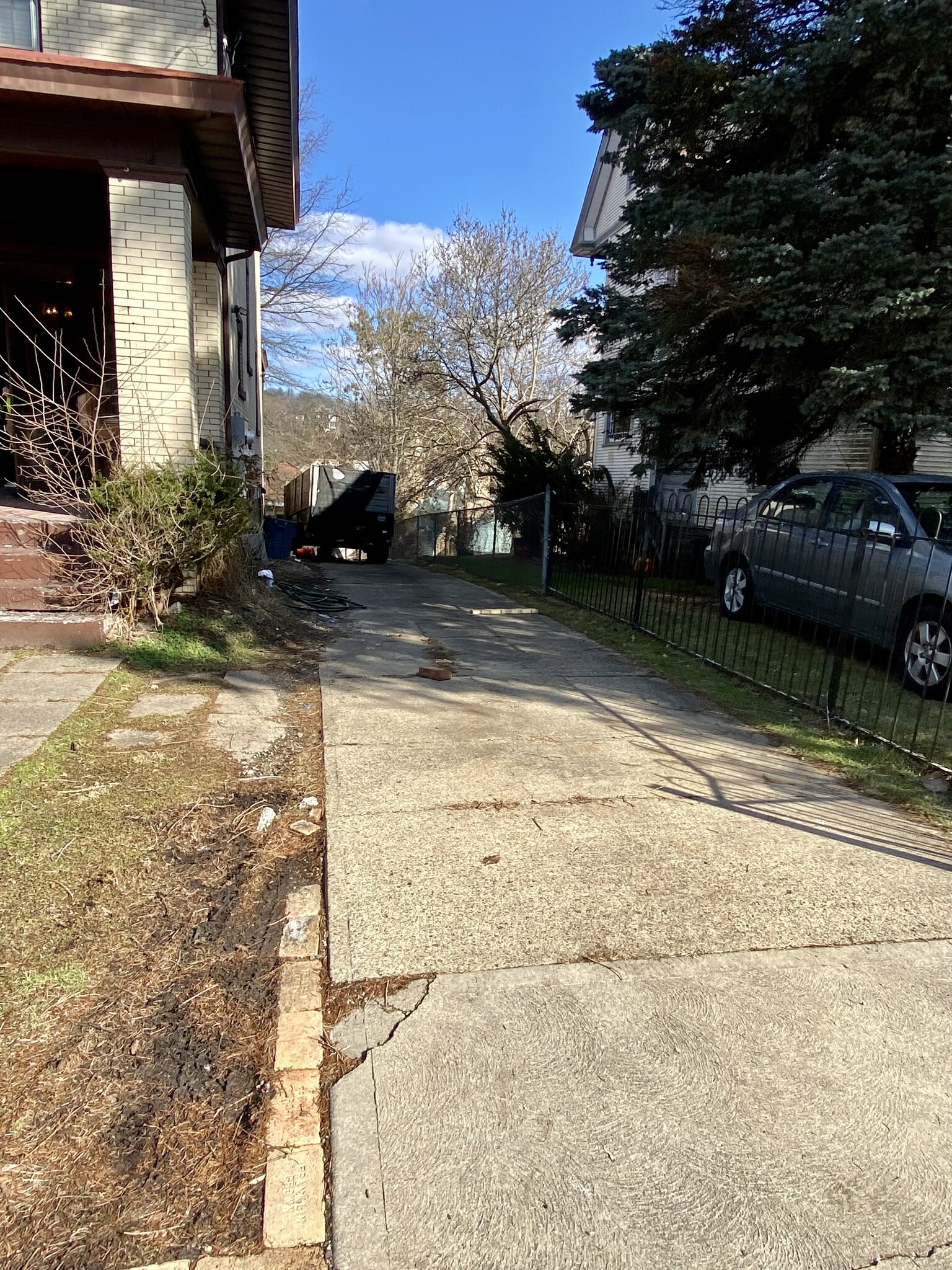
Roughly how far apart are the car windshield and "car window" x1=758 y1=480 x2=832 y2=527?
81cm

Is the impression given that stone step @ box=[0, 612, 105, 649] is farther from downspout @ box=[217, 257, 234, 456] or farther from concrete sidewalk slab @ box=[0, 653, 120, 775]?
downspout @ box=[217, 257, 234, 456]

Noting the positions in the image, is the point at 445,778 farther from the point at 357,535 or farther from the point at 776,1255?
the point at 357,535

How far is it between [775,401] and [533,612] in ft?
13.9

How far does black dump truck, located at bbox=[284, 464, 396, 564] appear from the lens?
23.7 meters

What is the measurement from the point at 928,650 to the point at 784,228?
5.33 metres

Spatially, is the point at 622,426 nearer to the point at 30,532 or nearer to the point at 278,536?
the point at 30,532

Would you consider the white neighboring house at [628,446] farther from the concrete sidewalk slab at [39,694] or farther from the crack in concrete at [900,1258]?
the crack in concrete at [900,1258]

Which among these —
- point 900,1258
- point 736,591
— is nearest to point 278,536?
point 736,591

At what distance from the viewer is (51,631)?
6.25m

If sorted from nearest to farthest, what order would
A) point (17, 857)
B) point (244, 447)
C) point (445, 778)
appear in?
1. point (17, 857)
2. point (445, 778)
3. point (244, 447)

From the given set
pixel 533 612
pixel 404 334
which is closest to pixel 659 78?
pixel 533 612

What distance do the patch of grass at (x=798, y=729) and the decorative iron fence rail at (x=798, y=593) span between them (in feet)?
0.41

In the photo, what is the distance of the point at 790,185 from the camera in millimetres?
8500

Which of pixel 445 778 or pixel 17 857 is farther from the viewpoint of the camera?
pixel 445 778
